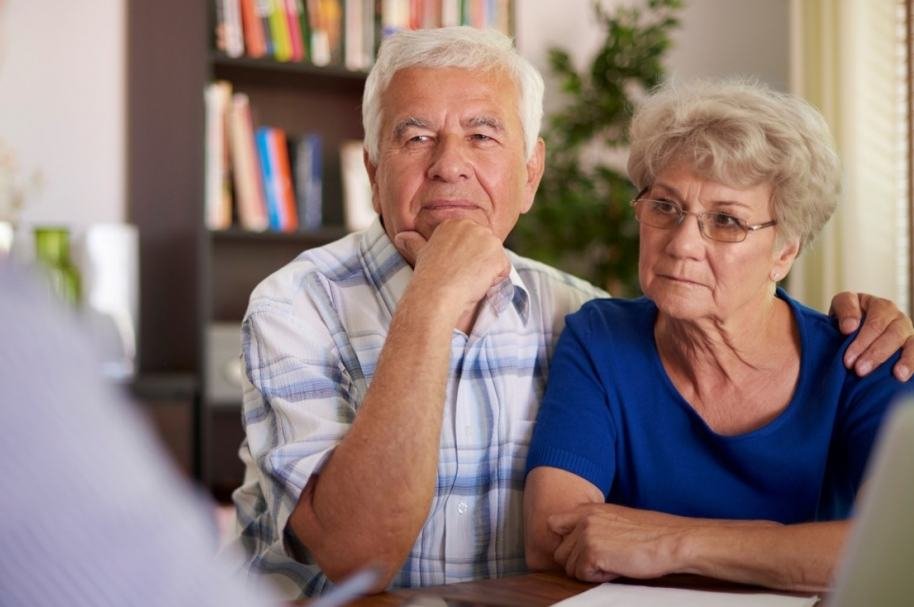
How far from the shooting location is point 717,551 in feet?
4.25

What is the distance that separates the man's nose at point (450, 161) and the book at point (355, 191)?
7.01 feet

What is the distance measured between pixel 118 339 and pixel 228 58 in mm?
947

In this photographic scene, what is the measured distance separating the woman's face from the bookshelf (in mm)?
2115

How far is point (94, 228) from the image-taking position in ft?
11.0

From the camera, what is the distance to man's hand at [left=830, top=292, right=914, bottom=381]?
1.51 meters

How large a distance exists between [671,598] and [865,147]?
296cm

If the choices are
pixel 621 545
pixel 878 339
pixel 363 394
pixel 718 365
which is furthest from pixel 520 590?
pixel 878 339

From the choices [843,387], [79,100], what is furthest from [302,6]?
[843,387]

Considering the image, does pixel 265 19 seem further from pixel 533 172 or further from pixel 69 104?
pixel 533 172

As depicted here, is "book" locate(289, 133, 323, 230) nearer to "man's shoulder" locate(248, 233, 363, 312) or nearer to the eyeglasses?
"man's shoulder" locate(248, 233, 363, 312)

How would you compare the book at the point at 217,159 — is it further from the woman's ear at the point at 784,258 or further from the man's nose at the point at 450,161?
the woman's ear at the point at 784,258

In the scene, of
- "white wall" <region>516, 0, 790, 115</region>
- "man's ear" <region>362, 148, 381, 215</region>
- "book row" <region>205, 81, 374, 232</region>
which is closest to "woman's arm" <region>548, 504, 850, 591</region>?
Result: "man's ear" <region>362, 148, 381, 215</region>

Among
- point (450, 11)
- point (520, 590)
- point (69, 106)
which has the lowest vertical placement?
point (520, 590)

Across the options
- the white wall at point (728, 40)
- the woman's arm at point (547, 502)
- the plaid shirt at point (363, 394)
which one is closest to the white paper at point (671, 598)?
the woman's arm at point (547, 502)
